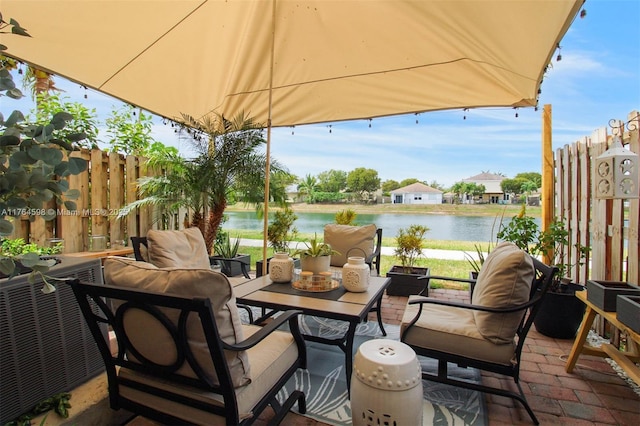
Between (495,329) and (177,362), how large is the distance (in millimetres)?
1817

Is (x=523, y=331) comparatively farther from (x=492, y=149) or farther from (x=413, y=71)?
(x=492, y=149)

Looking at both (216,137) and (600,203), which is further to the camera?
(216,137)

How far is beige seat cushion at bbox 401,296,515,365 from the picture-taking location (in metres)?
2.00

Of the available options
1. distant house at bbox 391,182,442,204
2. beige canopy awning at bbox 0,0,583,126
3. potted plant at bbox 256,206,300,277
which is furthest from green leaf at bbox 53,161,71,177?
distant house at bbox 391,182,442,204

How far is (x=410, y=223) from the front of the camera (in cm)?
482

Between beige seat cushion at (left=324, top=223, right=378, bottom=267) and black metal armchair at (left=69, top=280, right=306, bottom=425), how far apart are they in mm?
2306

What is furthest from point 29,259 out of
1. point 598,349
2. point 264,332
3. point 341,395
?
point 598,349

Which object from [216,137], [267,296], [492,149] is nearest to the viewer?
[267,296]

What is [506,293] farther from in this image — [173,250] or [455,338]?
[173,250]

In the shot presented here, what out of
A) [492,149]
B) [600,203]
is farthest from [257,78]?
[492,149]

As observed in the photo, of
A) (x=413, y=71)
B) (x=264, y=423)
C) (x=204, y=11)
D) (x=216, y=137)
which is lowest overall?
(x=264, y=423)

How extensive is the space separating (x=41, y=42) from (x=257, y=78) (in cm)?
202

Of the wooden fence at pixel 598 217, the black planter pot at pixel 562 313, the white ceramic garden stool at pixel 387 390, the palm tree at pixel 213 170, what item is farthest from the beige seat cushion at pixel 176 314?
the palm tree at pixel 213 170

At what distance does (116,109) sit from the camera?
18.1 feet
